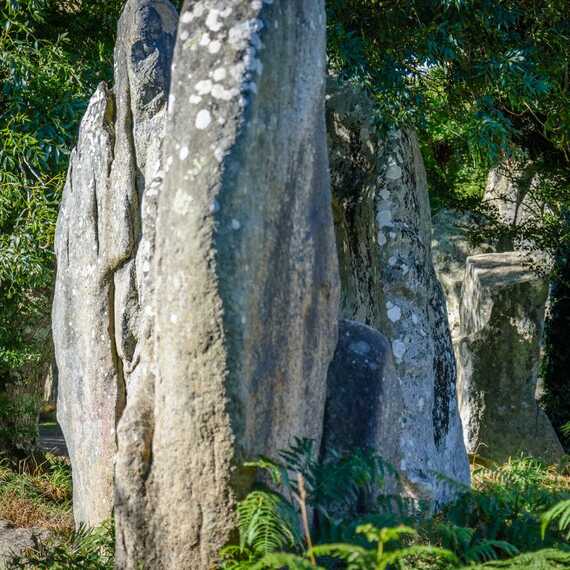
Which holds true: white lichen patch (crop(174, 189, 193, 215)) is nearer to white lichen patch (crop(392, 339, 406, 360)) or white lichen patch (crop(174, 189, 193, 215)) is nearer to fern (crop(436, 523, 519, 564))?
fern (crop(436, 523, 519, 564))

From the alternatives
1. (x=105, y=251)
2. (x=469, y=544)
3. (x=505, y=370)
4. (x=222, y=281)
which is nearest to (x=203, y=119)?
(x=222, y=281)

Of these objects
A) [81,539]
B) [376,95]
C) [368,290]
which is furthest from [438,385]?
[81,539]

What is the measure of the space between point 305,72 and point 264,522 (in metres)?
1.99

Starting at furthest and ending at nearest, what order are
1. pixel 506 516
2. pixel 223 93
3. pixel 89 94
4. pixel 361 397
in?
pixel 89 94
pixel 361 397
pixel 506 516
pixel 223 93

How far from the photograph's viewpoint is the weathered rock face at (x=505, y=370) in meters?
12.2

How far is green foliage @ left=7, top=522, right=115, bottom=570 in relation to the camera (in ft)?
16.8

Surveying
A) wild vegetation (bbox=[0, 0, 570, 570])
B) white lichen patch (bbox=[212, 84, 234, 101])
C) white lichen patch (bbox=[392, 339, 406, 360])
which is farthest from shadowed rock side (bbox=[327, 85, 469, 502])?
white lichen patch (bbox=[212, 84, 234, 101])

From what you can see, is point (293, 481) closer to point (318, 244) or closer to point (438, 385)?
point (318, 244)

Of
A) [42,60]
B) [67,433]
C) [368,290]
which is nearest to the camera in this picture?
[67,433]

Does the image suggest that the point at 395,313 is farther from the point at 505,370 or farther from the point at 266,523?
the point at 505,370

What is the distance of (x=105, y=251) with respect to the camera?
6.79m

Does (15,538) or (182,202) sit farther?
(15,538)

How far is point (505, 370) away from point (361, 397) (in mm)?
7755

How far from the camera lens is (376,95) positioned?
8.55 metres
